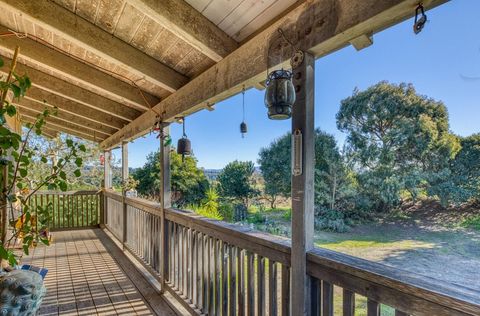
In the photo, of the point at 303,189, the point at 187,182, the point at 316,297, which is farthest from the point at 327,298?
the point at 187,182

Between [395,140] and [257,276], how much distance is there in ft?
4.45

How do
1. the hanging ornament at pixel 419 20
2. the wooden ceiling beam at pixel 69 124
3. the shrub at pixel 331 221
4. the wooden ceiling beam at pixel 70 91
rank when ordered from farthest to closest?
the wooden ceiling beam at pixel 69 124
the wooden ceiling beam at pixel 70 91
the shrub at pixel 331 221
the hanging ornament at pixel 419 20

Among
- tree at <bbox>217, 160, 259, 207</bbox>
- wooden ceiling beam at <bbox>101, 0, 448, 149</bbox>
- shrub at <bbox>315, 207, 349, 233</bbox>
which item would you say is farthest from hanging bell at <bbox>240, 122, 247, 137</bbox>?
tree at <bbox>217, 160, 259, 207</bbox>

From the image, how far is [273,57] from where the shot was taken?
158cm

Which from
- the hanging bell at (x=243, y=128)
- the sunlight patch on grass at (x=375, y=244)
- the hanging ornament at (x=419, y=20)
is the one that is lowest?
the sunlight patch on grass at (x=375, y=244)

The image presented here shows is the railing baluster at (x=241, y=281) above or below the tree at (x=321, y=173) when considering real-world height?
below

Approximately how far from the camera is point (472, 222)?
119 cm

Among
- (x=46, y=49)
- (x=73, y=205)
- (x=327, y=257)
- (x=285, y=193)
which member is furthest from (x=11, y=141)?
(x=73, y=205)

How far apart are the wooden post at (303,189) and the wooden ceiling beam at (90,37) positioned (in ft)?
4.98

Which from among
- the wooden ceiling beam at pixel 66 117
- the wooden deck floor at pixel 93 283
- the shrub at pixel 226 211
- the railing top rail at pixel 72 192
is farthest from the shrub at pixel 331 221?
the railing top rail at pixel 72 192

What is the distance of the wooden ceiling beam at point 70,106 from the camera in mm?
4012

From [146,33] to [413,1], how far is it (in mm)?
1801

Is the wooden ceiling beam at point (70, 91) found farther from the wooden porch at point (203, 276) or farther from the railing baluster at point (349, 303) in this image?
the railing baluster at point (349, 303)

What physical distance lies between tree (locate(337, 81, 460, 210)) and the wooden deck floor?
88.2 inches
